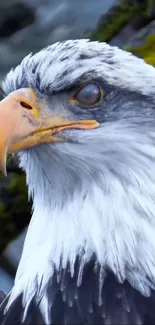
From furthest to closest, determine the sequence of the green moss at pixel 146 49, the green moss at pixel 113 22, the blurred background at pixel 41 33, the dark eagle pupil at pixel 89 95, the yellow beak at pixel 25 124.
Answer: the green moss at pixel 113 22, the green moss at pixel 146 49, the blurred background at pixel 41 33, the dark eagle pupil at pixel 89 95, the yellow beak at pixel 25 124

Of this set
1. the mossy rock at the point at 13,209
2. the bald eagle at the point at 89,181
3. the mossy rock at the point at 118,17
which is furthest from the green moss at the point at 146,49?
the bald eagle at the point at 89,181

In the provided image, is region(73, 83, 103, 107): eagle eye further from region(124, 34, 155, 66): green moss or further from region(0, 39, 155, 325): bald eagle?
region(124, 34, 155, 66): green moss

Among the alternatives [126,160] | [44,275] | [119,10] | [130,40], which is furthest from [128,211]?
[119,10]

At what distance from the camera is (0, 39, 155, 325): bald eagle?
2.83m

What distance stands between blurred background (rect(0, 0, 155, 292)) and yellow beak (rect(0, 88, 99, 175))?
1741mm

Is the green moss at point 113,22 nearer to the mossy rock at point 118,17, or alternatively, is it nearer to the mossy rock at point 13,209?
the mossy rock at point 118,17

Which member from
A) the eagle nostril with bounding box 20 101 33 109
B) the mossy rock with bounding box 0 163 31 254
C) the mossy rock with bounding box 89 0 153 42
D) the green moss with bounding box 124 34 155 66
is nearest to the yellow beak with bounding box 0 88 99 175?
the eagle nostril with bounding box 20 101 33 109

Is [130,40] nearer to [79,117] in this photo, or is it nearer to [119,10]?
[119,10]

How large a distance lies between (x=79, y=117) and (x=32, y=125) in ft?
0.59

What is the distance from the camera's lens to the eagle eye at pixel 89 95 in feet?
9.40

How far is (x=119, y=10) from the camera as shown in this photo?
301 inches

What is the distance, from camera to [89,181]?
115 inches

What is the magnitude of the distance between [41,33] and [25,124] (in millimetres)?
5849

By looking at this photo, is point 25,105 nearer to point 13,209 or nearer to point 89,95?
point 89,95
